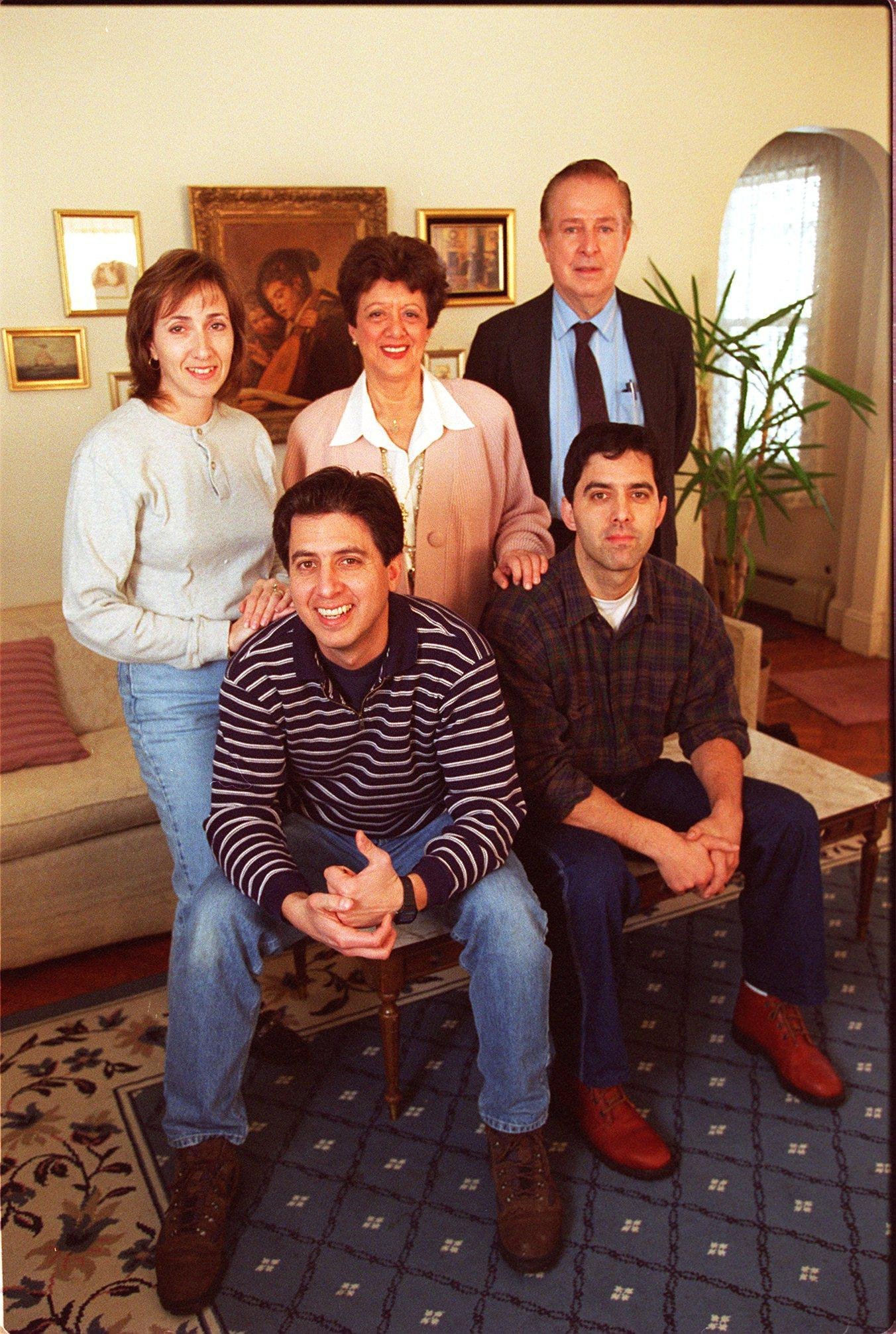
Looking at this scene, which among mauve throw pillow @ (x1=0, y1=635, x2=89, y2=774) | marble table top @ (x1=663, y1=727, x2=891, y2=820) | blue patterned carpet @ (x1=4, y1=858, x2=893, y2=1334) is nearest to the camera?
blue patterned carpet @ (x1=4, y1=858, x2=893, y2=1334)

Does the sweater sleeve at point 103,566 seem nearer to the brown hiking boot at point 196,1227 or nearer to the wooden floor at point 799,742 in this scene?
the brown hiking boot at point 196,1227

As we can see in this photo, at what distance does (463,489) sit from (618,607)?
38 centimetres

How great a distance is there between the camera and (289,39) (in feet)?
10.0

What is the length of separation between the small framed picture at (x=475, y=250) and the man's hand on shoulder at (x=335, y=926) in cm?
238

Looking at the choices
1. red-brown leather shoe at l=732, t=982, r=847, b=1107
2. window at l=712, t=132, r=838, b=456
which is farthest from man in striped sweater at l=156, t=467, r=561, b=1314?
window at l=712, t=132, r=838, b=456

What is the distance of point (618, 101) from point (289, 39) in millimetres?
1078

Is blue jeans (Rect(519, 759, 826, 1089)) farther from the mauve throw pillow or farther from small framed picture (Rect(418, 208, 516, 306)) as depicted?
small framed picture (Rect(418, 208, 516, 306))

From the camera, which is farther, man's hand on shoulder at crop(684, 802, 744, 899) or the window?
the window

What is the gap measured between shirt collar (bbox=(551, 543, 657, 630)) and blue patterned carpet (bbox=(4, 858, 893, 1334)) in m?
0.90

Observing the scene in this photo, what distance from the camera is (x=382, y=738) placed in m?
1.85

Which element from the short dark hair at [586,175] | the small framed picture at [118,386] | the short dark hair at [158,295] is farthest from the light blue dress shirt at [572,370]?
the small framed picture at [118,386]

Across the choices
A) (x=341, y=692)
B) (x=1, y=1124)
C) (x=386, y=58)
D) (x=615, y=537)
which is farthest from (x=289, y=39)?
(x=1, y=1124)

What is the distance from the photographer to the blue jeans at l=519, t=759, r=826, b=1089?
195 cm

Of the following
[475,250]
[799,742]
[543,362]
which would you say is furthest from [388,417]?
[799,742]
